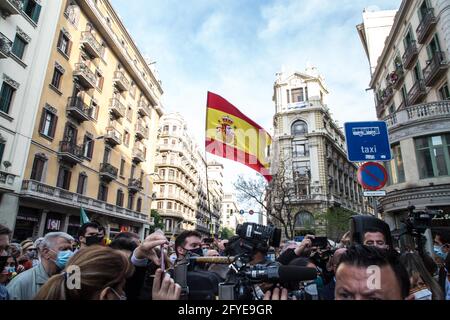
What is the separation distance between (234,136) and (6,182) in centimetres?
1432

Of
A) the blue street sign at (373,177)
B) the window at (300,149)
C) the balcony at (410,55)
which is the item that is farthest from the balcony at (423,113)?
the window at (300,149)

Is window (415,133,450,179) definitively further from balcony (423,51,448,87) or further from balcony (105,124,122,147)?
balcony (105,124,122,147)

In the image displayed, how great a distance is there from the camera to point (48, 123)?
19.3 m

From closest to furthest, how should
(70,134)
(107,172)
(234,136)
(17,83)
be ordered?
(234,136), (17,83), (70,134), (107,172)

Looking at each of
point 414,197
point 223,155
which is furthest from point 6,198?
point 414,197

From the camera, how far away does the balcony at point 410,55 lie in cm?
1708

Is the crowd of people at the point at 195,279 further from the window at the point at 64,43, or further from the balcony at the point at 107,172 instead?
the balcony at the point at 107,172

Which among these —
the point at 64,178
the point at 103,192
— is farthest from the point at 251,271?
the point at 103,192

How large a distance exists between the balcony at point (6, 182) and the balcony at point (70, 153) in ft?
13.3

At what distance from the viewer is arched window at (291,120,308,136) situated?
40.7 metres

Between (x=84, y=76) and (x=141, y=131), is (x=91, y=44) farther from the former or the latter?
(x=141, y=131)

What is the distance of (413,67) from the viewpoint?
59.3ft

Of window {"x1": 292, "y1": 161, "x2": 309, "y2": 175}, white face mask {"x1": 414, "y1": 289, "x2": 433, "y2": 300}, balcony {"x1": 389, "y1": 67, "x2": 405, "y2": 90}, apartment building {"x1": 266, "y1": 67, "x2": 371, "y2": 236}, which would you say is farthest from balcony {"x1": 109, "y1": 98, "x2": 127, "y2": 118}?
white face mask {"x1": 414, "y1": 289, "x2": 433, "y2": 300}

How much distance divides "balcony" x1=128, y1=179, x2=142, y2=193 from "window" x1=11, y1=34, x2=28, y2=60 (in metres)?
15.1
